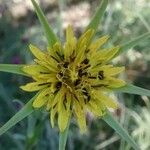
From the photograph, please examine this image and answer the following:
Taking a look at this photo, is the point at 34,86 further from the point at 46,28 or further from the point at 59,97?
the point at 46,28

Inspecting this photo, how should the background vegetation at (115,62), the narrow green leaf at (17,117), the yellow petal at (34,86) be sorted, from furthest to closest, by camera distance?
the background vegetation at (115,62) < the yellow petal at (34,86) < the narrow green leaf at (17,117)

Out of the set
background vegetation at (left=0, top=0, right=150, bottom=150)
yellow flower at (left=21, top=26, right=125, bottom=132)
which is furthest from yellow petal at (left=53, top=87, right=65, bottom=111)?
background vegetation at (left=0, top=0, right=150, bottom=150)

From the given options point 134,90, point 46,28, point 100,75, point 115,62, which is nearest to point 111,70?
point 100,75

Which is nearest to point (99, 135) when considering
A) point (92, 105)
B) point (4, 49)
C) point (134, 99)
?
point (134, 99)

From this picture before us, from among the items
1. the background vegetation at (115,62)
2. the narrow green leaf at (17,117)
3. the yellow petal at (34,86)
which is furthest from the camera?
the background vegetation at (115,62)

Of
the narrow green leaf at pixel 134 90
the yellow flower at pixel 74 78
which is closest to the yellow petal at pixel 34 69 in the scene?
the yellow flower at pixel 74 78

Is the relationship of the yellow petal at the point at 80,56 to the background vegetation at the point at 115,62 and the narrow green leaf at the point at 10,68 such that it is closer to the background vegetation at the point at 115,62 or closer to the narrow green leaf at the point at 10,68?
the narrow green leaf at the point at 10,68

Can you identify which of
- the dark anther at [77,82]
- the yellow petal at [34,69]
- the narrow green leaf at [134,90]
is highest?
the yellow petal at [34,69]

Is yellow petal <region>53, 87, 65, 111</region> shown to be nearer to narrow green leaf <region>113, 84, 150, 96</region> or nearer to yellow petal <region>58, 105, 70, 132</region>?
yellow petal <region>58, 105, 70, 132</region>
